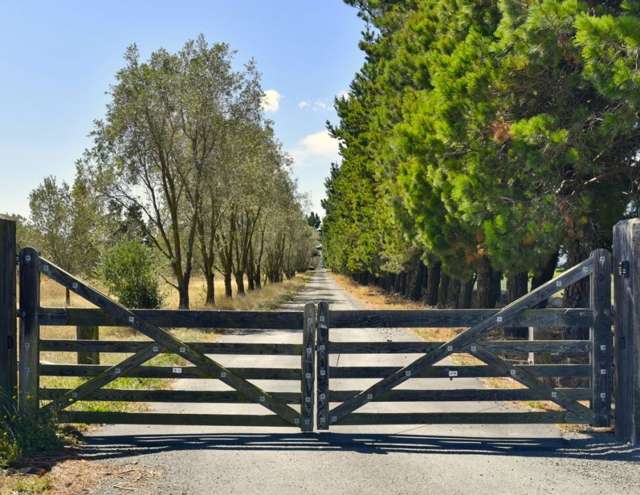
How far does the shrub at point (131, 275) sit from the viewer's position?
2214 centimetres

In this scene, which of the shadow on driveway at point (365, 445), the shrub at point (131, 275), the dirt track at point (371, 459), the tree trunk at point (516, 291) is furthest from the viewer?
the shrub at point (131, 275)

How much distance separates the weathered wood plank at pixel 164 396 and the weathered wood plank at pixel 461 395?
Result: 37.7 inches

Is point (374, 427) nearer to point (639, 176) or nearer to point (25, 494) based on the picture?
Result: point (25, 494)

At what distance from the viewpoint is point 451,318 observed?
7828mm

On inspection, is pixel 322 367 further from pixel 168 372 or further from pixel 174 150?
pixel 174 150

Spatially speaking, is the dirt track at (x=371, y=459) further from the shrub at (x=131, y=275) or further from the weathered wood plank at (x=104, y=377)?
the shrub at (x=131, y=275)

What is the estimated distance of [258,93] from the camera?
28.6 meters

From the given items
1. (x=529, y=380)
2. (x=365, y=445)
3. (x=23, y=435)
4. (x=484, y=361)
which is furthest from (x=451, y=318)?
(x=23, y=435)

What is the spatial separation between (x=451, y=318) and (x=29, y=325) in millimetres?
5108

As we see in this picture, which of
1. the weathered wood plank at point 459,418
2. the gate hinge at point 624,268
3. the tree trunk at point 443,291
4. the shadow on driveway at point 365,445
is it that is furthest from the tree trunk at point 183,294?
the gate hinge at point 624,268

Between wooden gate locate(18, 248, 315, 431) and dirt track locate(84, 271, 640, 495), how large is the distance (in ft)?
0.98

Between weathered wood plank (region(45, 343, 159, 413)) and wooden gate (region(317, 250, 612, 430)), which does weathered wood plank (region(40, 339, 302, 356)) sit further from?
wooden gate (region(317, 250, 612, 430))

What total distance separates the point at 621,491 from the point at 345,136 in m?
38.7

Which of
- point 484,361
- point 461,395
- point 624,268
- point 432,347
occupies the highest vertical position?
point 624,268
